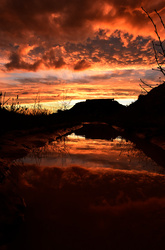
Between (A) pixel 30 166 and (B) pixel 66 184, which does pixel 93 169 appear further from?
(A) pixel 30 166

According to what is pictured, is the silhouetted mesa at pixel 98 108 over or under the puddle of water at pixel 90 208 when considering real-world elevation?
over

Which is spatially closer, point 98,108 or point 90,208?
point 90,208

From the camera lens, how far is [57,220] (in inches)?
54.8

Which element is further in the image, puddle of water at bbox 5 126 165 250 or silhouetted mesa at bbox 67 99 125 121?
silhouetted mesa at bbox 67 99 125 121

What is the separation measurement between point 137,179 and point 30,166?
155 cm

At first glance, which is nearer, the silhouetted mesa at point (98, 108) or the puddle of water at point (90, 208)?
the puddle of water at point (90, 208)

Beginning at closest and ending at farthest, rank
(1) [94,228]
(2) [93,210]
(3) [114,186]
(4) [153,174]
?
(1) [94,228] < (2) [93,210] < (3) [114,186] < (4) [153,174]

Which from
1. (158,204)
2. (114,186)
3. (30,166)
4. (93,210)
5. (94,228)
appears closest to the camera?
(94,228)

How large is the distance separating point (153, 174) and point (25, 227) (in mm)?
1847

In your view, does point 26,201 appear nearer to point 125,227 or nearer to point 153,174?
point 125,227

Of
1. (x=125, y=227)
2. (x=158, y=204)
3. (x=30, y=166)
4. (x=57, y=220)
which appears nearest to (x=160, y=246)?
(x=125, y=227)

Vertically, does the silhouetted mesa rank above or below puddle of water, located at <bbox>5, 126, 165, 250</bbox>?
above

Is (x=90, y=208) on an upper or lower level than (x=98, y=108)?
lower

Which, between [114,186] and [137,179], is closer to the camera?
[114,186]
